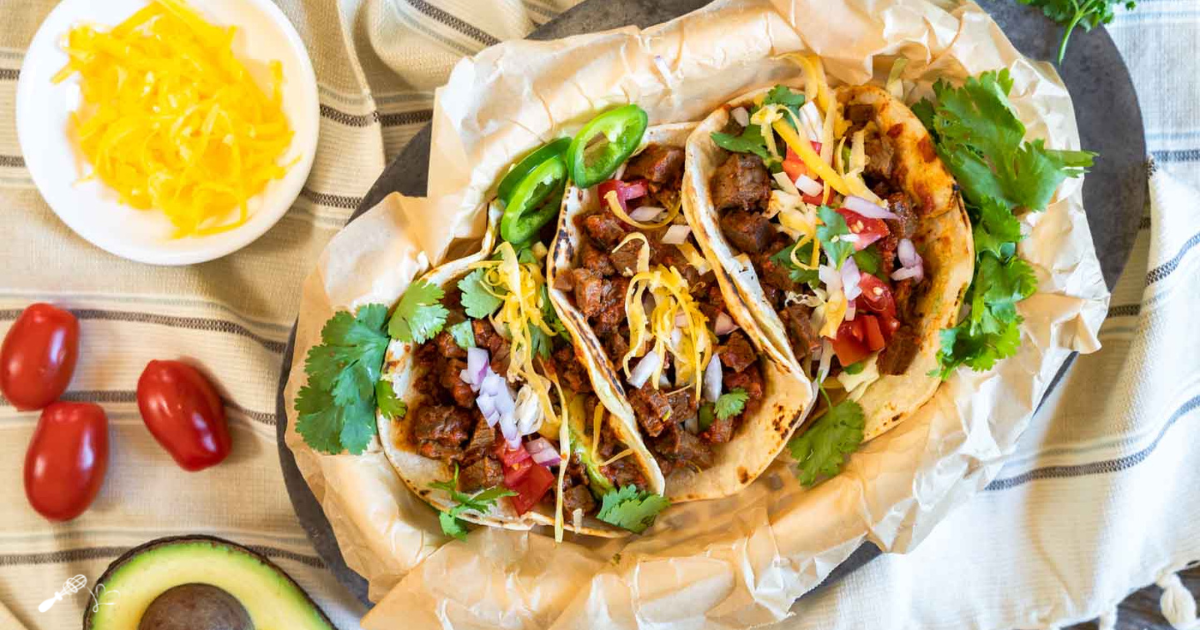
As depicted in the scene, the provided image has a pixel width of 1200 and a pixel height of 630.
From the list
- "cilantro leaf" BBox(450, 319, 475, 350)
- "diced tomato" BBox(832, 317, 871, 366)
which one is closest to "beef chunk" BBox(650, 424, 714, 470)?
"diced tomato" BBox(832, 317, 871, 366)

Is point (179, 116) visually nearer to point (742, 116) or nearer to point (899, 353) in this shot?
A: point (742, 116)

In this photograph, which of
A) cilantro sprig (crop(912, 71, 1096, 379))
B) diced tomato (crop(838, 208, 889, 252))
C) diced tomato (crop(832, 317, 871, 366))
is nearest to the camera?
cilantro sprig (crop(912, 71, 1096, 379))

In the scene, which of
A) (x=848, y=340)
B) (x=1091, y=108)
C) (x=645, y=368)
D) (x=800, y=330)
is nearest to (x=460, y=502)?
(x=645, y=368)

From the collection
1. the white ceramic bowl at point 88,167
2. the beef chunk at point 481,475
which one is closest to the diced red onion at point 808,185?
the beef chunk at point 481,475

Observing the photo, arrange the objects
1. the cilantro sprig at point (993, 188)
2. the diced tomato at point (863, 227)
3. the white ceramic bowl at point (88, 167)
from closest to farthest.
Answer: the cilantro sprig at point (993, 188) < the diced tomato at point (863, 227) < the white ceramic bowl at point (88, 167)

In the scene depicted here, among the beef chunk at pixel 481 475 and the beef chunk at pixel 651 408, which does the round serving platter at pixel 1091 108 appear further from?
the beef chunk at pixel 481 475

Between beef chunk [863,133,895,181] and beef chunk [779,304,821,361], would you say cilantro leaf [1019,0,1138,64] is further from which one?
beef chunk [779,304,821,361]
